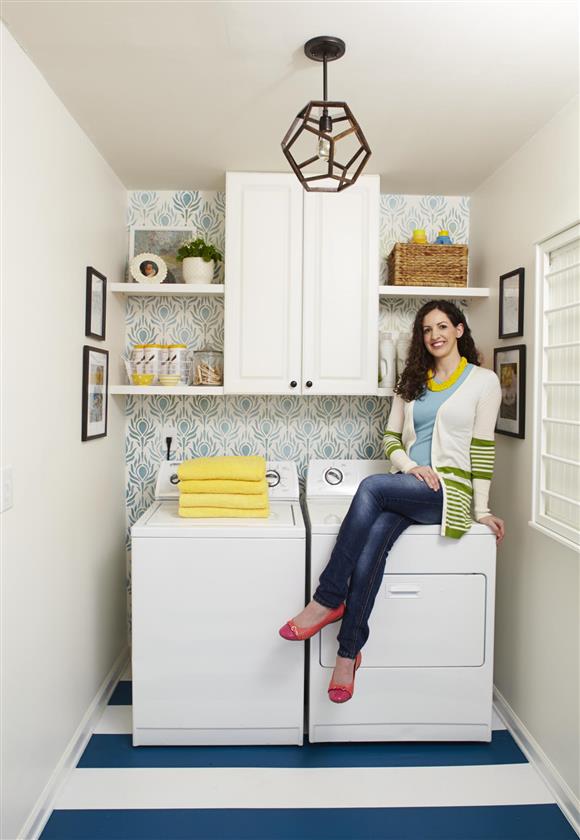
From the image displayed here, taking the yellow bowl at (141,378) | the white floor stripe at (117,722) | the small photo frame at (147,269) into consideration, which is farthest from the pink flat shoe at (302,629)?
the small photo frame at (147,269)

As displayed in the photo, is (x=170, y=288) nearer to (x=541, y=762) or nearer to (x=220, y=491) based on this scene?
(x=220, y=491)

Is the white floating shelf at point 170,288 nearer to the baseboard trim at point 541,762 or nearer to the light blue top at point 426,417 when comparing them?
the light blue top at point 426,417

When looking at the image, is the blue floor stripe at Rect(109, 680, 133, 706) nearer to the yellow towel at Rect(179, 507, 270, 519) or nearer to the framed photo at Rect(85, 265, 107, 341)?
the yellow towel at Rect(179, 507, 270, 519)

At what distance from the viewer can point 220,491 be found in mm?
2545

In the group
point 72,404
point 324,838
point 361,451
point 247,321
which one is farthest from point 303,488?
point 324,838

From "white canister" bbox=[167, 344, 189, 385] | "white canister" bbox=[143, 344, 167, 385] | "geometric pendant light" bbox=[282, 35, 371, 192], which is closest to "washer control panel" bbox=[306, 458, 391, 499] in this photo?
"white canister" bbox=[167, 344, 189, 385]

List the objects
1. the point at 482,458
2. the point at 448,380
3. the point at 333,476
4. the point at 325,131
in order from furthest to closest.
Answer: the point at 333,476 < the point at 448,380 < the point at 482,458 < the point at 325,131

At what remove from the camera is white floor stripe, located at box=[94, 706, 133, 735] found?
8.34ft

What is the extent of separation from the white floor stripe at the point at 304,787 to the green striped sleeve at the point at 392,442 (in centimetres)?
121

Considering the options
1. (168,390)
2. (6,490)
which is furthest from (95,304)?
(6,490)

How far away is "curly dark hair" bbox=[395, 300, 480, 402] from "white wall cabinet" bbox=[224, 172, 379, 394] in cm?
19

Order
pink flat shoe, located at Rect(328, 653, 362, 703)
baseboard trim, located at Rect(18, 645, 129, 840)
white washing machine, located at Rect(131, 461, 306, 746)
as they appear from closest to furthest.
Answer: baseboard trim, located at Rect(18, 645, 129, 840)
pink flat shoe, located at Rect(328, 653, 362, 703)
white washing machine, located at Rect(131, 461, 306, 746)

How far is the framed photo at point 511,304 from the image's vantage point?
2562 mm

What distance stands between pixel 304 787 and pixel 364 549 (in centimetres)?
84
